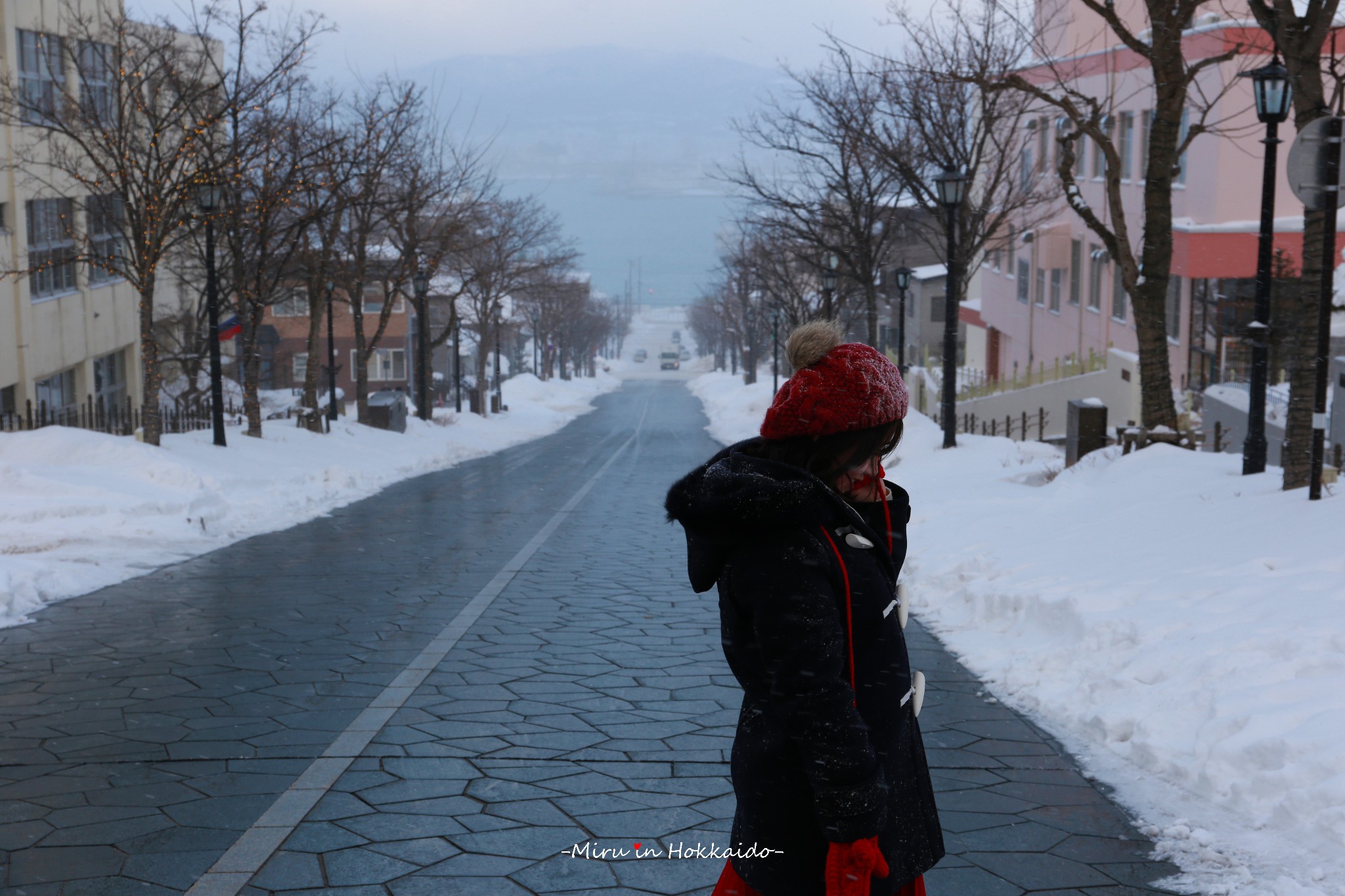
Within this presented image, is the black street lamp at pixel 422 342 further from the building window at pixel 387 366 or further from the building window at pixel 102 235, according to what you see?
the building window at pixel 387 366

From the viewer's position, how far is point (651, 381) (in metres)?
108

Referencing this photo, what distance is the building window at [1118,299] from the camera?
32219mm

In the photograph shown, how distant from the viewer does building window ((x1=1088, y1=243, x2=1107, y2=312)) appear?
3388 cm

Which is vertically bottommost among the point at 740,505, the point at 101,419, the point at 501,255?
the point at 101,419

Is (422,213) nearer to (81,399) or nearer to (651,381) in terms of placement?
(81,399)

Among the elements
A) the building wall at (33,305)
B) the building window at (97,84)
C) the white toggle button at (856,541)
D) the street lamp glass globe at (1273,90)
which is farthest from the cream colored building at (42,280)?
the white toggle button at (856,541)

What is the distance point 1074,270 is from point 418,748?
3471 cm

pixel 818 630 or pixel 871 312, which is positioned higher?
pixel 871 312

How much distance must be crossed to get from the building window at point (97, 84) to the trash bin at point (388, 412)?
9.35 meters

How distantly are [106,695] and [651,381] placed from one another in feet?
333

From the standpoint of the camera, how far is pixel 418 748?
19.5 ft

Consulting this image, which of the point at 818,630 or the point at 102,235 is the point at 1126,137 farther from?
the point at 818,630

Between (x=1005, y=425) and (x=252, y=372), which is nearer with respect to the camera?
(x=252, y=372)

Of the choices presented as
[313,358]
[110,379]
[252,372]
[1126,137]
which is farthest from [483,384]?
[1126,137]
